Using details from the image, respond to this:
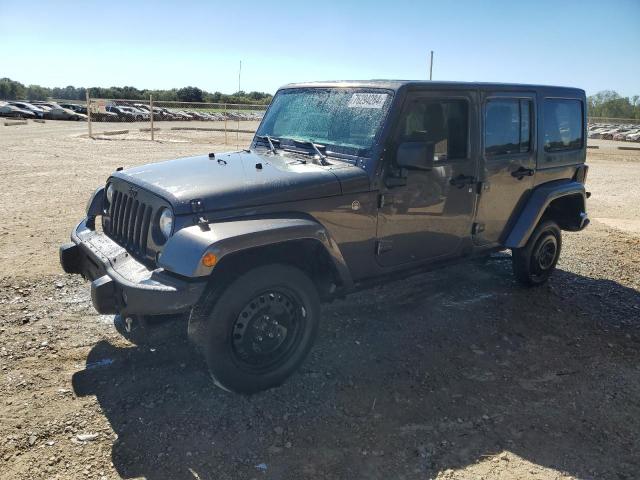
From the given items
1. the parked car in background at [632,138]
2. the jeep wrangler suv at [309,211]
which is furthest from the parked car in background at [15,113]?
the parked car in background at [632,138]

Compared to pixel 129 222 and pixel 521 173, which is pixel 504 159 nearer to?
pixel 521 173

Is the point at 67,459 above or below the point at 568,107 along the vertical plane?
below

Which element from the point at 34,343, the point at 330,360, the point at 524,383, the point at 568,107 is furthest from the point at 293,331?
the point at 568,107

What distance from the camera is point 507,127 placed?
15.1 ft

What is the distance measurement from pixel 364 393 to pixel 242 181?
1622 mm

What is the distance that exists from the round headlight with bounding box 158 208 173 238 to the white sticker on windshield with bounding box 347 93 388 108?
1.65 m

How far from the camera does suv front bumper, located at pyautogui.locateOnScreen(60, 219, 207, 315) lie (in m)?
2.82

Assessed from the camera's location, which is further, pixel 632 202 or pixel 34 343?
pixel 632 202

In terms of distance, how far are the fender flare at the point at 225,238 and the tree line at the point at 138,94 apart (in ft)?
132

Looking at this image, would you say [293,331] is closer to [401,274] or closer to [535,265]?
[401,274]

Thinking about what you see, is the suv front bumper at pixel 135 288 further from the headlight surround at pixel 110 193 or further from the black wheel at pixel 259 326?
the headlight surround at pixel 110 193

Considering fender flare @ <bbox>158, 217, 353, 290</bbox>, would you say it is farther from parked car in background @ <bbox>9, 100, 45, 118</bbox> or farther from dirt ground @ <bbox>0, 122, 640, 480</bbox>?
parked car in background @ <bbox>9, 100, 45, 118</bbox>

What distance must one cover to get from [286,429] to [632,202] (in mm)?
10622

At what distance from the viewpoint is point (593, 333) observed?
177 inches
